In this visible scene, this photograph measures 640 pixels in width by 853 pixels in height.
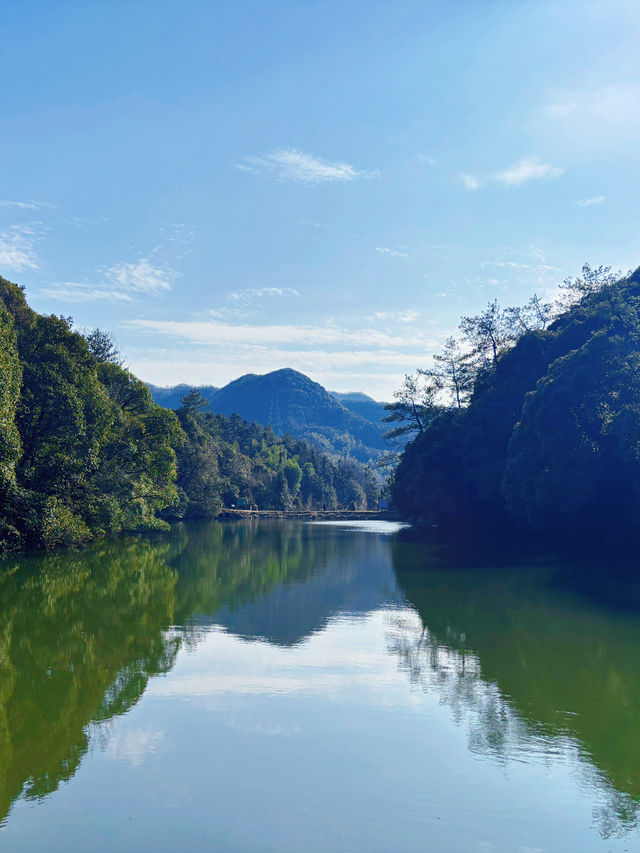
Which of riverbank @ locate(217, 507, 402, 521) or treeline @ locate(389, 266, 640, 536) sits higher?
treeline @ locate(389, 266, 640, 536)

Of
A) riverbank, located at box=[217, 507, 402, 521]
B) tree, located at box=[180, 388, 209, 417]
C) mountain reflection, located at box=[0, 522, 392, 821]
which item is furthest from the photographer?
tree, located at box=[180, 388, 209, 417]

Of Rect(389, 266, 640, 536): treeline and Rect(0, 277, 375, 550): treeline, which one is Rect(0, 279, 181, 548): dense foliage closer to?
Rect(0, 277, 375, 550): treeline

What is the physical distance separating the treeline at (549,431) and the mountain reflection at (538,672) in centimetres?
1485

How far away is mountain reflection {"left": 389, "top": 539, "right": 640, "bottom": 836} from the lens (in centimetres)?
791

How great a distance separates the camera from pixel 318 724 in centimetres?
881

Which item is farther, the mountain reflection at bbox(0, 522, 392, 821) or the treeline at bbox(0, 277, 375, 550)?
the treeline at bbox(0, 277, 375, 550)

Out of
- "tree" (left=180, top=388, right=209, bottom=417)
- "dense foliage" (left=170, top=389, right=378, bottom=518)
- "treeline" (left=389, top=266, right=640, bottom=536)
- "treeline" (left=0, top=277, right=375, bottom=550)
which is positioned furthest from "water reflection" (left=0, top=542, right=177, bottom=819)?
"tree" (left=180, top=388, right=209, bottom=417)

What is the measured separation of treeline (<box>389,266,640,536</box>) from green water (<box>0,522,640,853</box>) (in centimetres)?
1696

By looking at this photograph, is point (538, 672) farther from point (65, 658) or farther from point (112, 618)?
point (112, 618)

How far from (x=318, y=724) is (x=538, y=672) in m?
4.55

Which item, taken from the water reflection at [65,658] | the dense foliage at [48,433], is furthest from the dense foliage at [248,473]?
the water reflection at [65,658]

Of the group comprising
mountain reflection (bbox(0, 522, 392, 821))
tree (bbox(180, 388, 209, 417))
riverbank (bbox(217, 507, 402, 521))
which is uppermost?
tree (bbox(180, 388, 209, 417))

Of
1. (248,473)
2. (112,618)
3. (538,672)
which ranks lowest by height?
(112,618)

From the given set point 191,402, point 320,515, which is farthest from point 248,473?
point 191,402
